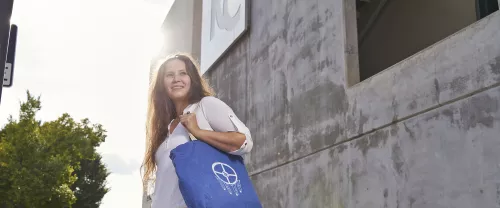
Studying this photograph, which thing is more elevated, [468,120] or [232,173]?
[468,120]

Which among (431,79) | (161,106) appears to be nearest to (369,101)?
(431,79)

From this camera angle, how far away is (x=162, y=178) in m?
2.11

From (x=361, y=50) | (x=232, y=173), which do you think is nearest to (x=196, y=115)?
(x=232, y=173)

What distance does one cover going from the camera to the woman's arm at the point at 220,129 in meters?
2.07

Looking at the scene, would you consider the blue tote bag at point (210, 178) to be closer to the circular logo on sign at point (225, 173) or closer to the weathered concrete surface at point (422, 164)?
the circular logo on sign at point (225, 173)

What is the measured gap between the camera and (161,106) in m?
2.37

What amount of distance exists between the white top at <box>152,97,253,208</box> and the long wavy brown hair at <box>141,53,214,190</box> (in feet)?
0.29

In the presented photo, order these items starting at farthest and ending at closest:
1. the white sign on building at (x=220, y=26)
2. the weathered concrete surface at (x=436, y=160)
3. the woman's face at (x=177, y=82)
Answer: the white sign on building at (x=220, y=26) < the weathered concrete surface at (x=436, y=160) < the woman's face at (x=177, y=82)

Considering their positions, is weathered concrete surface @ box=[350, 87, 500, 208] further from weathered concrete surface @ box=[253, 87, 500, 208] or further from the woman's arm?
the woman's arm

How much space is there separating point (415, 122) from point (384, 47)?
21.0 ft

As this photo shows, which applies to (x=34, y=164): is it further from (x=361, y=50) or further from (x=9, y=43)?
(x=9, y=43)

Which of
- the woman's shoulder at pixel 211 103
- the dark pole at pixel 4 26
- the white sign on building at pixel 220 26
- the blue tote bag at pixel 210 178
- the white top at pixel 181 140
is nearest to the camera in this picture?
the blue tote bag at pixel 210 178

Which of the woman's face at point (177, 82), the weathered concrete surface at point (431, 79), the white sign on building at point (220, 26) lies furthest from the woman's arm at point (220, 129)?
the white sign on building at point (220, 26)

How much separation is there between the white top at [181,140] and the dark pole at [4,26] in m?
1.18
